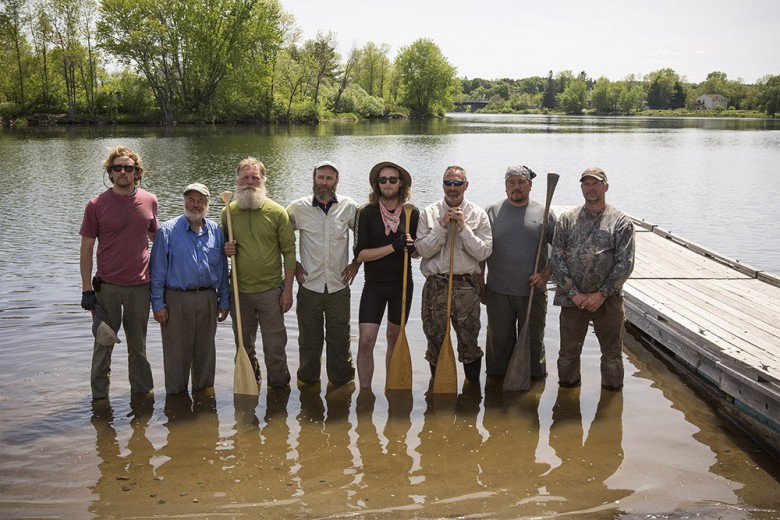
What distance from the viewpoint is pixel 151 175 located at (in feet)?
85.0

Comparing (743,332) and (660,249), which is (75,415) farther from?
(660,249)

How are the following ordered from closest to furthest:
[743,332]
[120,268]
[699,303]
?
[120,268]
[743,332]
[699,303]

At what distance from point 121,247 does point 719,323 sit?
5849 millimetres

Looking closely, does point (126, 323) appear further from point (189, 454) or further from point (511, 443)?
point (511, 443)

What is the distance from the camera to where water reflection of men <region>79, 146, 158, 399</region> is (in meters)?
5.68

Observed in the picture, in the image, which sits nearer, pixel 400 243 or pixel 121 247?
pixel 121 247

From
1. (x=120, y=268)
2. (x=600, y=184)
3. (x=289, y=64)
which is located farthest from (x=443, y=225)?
(x=289, y=64)

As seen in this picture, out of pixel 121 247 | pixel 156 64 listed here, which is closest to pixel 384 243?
pixel 121 247

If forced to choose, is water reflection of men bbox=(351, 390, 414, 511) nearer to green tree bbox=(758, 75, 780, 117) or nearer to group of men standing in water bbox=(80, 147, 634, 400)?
group of men standing in water bbox=(80, 147, 634, 400)

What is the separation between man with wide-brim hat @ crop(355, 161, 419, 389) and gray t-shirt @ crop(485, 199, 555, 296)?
2.64ft

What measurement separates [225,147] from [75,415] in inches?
1363

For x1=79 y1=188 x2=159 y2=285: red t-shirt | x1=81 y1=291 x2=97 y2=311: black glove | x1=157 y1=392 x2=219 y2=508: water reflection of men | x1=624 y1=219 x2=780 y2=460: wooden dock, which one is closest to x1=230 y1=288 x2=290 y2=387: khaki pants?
x1=157 y1=392 x2=219 y2=508: water reflection of men

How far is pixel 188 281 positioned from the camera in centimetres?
591

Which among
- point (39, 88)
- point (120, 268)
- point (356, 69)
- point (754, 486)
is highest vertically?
point (356, 69)
